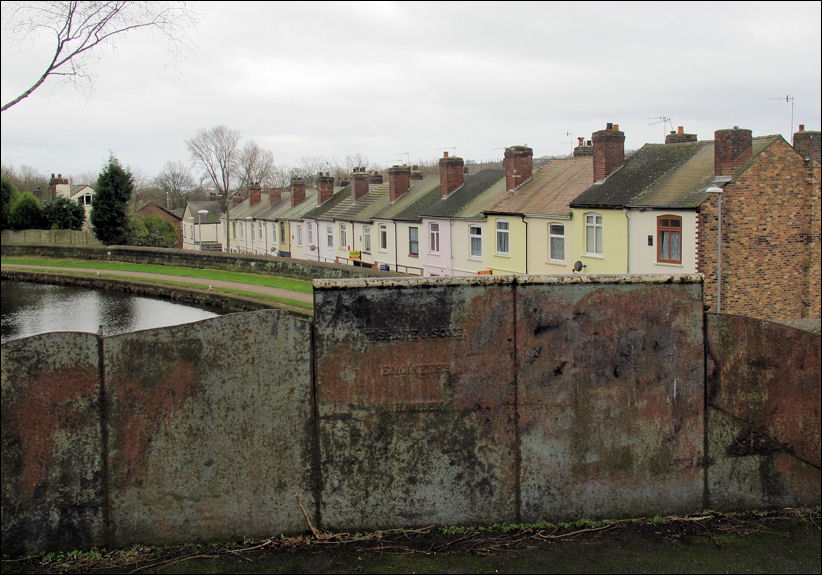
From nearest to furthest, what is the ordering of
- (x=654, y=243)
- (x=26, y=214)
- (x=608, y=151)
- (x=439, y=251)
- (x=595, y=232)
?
(x=654, y=243), (x=595, y=232), (x=608, y=151), (x=439, y=251), (x=26, y=214)

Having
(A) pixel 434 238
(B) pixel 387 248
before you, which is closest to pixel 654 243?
(A) pixel 434 238

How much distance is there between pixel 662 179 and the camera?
24375mm

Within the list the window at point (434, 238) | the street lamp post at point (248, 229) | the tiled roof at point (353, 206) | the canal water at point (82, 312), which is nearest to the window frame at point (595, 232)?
the window at point (434, 238)

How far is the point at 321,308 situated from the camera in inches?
188

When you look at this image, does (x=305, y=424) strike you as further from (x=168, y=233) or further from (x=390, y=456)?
(x=168, y=233)

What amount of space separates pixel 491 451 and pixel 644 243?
1999cm

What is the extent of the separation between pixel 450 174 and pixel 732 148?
683 inches

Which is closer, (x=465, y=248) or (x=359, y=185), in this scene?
(x=465, y=248)

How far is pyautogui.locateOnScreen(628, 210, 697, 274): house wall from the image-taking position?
22.0 m

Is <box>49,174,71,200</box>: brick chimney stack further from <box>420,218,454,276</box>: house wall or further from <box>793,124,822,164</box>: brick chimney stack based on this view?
<box>793,124,822,164</box>: brick chimney stack

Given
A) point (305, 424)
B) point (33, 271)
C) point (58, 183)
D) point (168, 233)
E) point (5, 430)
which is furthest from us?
point (58, 183)

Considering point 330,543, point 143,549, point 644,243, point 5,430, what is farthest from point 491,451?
point 644,243

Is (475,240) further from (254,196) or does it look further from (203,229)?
(203,229)

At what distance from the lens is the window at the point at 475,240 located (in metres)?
33.0
